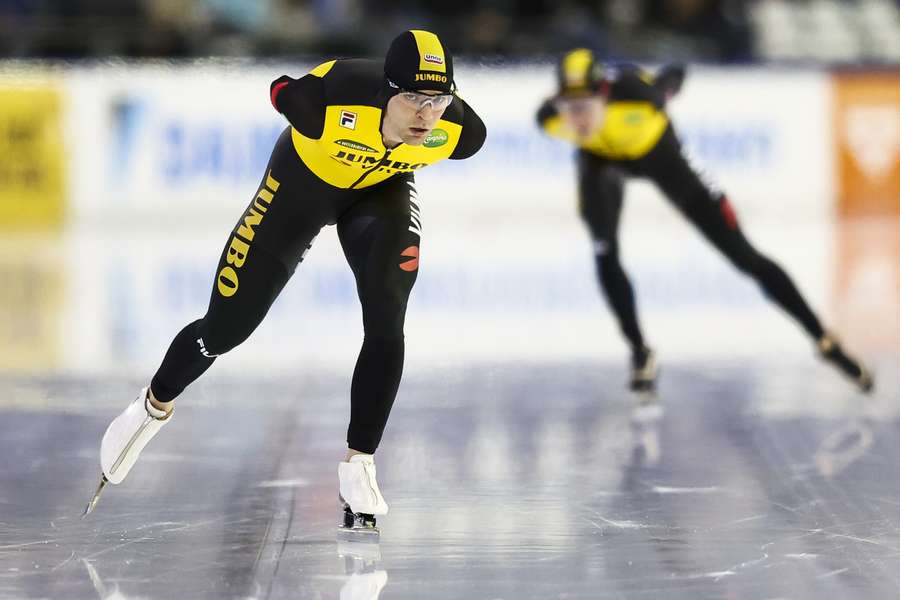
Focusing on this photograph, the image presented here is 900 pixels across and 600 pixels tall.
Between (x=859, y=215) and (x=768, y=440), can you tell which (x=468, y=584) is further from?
(x=859, y=215)

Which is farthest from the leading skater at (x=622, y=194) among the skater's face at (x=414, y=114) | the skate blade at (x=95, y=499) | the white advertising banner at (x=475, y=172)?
the white advertising banner at (x=475, y=172)

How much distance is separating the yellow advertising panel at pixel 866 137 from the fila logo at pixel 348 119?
1078 cm

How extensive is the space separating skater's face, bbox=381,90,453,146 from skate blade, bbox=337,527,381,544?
1125mm

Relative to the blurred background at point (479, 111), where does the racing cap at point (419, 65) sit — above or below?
above

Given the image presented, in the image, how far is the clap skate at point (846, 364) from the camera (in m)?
6.16

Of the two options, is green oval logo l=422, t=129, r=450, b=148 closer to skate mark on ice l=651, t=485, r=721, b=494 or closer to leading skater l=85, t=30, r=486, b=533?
leading skater l=85, t=30, r=486, b=533

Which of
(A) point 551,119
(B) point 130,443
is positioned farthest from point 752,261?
(B) point 130,443

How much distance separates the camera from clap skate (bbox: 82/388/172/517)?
14.2 feet

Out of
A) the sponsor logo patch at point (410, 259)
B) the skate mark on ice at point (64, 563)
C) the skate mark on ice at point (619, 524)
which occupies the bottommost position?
the skate mark on ice at point (619, 524)

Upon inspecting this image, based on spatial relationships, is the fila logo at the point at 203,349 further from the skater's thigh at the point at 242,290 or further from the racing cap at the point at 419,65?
the racing cap at the point at 419,65

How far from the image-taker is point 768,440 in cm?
533

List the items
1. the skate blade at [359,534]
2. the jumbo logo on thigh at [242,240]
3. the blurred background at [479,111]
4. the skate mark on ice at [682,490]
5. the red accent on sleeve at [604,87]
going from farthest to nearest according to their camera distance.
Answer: the blurred background at [479,111] < the red accent on sleeve at [604,87] < the skate mark on ice at [682,490] < the jumbo logo on thigh at [242,240] < the skate blade at [359,534]

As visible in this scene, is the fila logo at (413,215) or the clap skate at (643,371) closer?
the fila logo at (413,215)

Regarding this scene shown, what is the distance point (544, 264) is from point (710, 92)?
12.2ft
